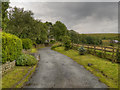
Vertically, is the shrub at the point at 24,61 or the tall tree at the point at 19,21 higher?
the tall tree at the point at 19,21

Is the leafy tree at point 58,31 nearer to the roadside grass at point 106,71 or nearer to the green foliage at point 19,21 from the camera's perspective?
the green foliage at point 19,21

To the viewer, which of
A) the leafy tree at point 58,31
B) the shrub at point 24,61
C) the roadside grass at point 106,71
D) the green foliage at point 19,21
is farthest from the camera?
the leafy tree at point 58,31

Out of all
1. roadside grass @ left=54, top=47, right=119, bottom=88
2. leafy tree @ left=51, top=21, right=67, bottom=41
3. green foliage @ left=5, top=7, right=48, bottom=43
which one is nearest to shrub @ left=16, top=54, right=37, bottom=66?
roadside grass @ left=54, top=47, right=119, bottom=88

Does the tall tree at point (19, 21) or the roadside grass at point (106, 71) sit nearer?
the roadside grass at point (106, 71)

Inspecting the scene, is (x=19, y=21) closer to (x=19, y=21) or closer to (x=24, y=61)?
(x=19, y=21)

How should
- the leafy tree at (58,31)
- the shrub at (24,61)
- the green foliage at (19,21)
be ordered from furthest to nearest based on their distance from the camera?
the leafy tree at (58,31) < the green foliage at (19,21) < the shrub at (24,61)

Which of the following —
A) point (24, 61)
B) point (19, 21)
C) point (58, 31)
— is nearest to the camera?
point (24, 61)

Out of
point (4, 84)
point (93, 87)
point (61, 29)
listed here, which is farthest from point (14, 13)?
point (61, 29)

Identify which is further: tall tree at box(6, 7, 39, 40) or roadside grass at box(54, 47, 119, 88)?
tall tree at box(6, 7, 39, 40)

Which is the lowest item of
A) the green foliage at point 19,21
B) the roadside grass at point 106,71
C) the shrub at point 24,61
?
the roadside grass at point 106,71

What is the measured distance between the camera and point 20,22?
25.4m

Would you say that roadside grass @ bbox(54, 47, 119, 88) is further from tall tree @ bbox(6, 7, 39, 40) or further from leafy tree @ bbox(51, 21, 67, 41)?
leafy tree @ bbox(51, 21, 67, 41)

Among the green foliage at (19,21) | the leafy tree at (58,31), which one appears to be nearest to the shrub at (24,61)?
the green foliage at (19,21)

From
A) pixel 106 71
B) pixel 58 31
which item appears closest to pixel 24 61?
pixel 106 71
